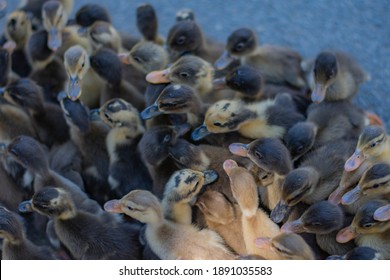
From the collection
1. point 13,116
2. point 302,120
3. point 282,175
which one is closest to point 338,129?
point 302,120

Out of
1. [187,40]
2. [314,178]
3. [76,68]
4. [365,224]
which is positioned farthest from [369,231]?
[76,68]

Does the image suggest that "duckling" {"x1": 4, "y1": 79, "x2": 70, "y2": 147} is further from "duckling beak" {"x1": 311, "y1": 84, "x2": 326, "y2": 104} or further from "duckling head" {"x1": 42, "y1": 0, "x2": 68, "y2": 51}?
"duckling beak" {"x1": 311, "y1": 84, "x2": 326, "y2": 104}

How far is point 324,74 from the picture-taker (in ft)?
9.27

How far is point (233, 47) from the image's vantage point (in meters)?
3.08

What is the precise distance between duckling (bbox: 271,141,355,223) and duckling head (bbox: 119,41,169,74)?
782mm

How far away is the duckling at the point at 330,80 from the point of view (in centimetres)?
282

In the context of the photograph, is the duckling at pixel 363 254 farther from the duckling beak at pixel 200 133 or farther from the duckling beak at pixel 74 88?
the duckling beak at pixel 74 88

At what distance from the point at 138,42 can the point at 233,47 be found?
1.68 ft

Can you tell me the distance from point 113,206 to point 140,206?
126 millimetres

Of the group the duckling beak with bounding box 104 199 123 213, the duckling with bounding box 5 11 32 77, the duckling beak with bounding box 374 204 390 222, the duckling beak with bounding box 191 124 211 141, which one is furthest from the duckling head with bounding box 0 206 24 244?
the duckling beak with bounding box 374 204 390 222

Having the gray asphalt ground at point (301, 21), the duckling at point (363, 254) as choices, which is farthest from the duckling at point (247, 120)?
the gray asphalt ground at point (301, 21)

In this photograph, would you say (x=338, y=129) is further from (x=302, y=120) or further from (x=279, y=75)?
(x=279, y=75)

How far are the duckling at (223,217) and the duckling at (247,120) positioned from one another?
0.30 metres

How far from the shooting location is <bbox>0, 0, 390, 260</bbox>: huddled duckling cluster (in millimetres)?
2436
